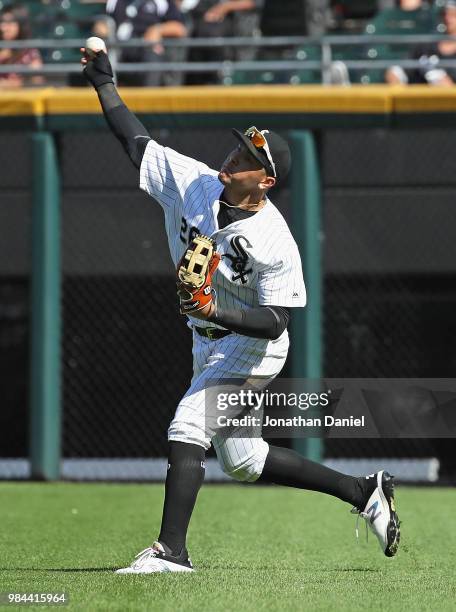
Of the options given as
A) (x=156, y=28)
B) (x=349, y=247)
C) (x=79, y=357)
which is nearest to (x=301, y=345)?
(x=349, y=247)

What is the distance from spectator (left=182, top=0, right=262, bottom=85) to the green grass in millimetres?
3725

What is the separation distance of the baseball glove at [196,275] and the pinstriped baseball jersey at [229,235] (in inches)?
13.9

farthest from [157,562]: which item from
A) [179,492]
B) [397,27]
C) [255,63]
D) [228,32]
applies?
[228,32]

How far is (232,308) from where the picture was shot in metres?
4.75

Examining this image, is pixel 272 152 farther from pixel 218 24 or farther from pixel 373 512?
pixel 218 24

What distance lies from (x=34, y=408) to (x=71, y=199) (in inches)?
66.1

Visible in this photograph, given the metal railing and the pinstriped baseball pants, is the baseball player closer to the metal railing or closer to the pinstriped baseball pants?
the pinstriped baseball pants

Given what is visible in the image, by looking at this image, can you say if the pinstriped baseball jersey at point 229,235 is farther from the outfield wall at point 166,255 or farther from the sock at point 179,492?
the outfield wall at point 166,255

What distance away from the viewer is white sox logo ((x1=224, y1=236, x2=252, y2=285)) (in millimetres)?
4543

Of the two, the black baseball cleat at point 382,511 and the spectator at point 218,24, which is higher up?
the spectator at point 218,24

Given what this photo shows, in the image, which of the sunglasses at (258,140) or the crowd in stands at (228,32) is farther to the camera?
the crowd in stands at (228,32)

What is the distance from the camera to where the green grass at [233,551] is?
13.0 ft

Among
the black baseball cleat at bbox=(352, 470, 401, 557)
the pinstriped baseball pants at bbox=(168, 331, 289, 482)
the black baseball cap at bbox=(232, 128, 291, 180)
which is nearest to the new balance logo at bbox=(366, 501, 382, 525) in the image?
the black baseball cleat at bbox=(352, 470, 401, 557)

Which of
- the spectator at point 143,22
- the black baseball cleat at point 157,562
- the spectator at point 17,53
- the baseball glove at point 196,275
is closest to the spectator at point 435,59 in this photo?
the spectator at point 143,22
